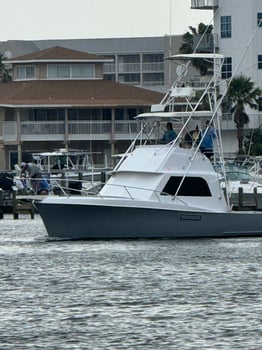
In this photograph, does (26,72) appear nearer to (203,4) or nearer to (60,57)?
(60,57)

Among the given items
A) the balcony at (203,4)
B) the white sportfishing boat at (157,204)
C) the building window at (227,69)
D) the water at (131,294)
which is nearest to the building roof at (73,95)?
the building window at (227,69)

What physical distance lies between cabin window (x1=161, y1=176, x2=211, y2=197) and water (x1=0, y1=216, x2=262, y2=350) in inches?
60.5

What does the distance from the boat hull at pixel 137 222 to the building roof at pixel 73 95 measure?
60519mm

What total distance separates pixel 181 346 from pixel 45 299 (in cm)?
734

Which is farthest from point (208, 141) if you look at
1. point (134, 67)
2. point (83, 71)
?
A: point (134, 67)

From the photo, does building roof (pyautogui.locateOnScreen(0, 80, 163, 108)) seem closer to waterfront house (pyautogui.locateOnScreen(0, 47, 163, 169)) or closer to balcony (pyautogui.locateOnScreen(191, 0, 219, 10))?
waterfront house (pyautogui.locateOnScreen(0, 47, 163, 169))

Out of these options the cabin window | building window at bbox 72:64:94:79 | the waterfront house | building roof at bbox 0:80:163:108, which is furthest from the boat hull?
building window at bbox 72:64:94:79

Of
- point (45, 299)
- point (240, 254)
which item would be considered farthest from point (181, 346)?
point (240, 254)

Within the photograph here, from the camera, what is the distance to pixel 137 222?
160ft

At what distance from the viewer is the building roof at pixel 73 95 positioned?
110625 millimetres

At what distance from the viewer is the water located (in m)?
29.7

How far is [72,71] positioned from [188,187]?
70321mm

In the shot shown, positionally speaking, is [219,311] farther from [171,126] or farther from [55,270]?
[171,126]

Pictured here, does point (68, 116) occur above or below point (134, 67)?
below
